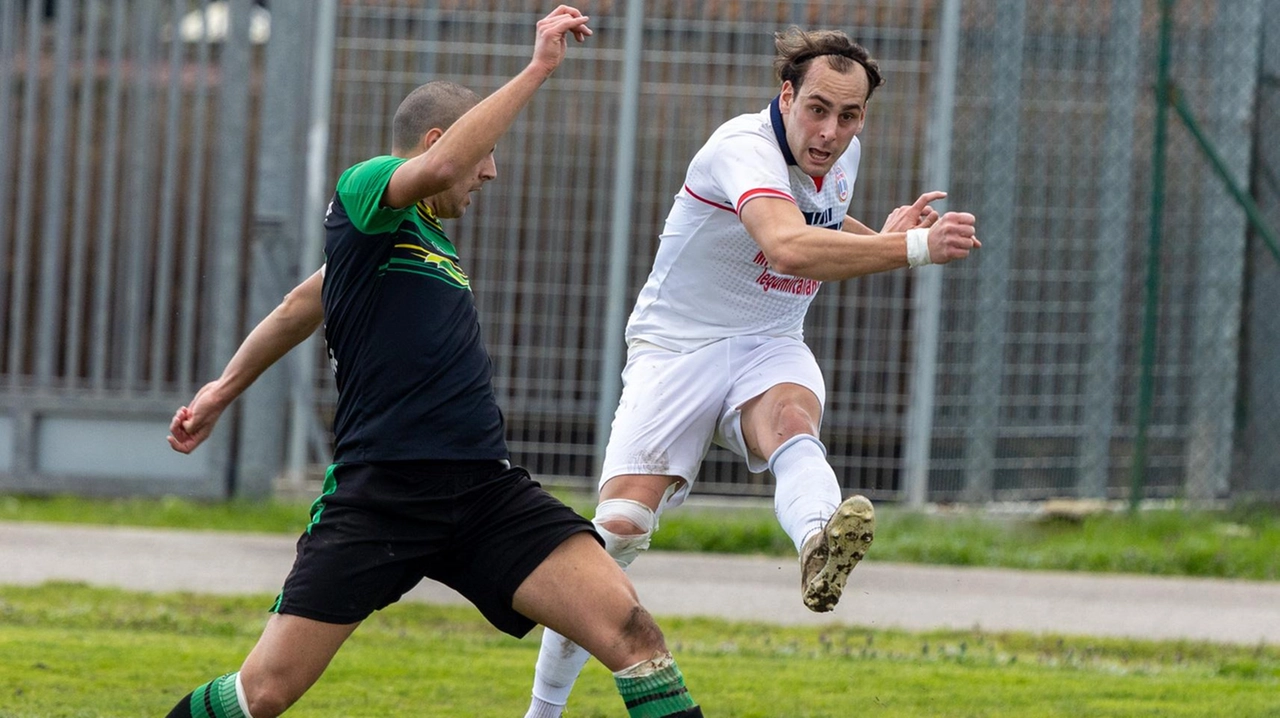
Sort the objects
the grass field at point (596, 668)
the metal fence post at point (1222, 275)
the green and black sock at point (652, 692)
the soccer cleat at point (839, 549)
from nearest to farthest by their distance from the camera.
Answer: the green and black sock at point (652, 692), the soccer cleat at point (839, 549), the grass field at point (596, 668), the metal fence post at point (1222, 275)

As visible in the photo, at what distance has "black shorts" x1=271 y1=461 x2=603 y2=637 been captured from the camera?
4027 millimetres

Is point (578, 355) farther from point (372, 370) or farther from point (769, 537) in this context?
point (372, 370)

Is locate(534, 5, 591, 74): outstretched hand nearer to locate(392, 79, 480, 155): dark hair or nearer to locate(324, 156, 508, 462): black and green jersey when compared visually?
locate(392, 79, 480, 155): dark hair

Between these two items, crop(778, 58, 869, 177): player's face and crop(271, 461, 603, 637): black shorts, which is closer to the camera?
crop(271, 461, 603, 637): black shorts

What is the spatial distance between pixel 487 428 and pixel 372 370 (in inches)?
12.6

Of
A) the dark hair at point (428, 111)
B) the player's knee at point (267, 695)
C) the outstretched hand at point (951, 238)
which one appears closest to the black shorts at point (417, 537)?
the player's knee at point (267, 695)

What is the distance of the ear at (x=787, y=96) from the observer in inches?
200

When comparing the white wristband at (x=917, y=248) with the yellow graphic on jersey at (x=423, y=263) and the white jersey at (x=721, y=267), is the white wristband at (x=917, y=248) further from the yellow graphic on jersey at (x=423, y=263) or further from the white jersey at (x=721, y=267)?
the yellow graphic on jersey at (x=423, y=263)

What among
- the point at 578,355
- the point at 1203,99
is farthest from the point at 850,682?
the point at 1203,99

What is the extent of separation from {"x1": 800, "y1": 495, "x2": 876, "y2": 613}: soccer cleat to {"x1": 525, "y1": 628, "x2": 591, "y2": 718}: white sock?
A: 2.91ft

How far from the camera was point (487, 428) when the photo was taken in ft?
13.9

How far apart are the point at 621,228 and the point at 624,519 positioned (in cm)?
578

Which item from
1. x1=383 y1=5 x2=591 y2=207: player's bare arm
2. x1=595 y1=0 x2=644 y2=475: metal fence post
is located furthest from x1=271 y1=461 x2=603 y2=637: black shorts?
x1=595 y1=0 x2=644 y2=475: metal fence post

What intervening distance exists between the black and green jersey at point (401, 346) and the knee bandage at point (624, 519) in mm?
1020
